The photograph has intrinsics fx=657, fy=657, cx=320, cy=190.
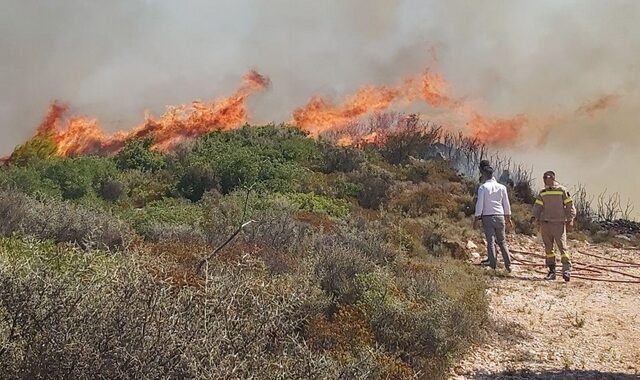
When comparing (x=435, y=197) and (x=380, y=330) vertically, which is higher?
(x=435, y=197)

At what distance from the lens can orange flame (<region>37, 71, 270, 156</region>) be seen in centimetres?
2744

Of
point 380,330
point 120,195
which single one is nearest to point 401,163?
point 120,195

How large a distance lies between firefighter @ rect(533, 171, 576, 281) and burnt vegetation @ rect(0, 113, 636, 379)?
4.72 feet

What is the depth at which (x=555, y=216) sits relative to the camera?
11258 millimetres

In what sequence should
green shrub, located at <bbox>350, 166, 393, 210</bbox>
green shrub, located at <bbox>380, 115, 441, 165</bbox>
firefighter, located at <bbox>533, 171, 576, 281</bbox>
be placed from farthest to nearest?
green shrub, located at <bbox>380, 115, 441, 165</bbox>, green shrub, located at <bbox>350, 166, 393, 210</bbox>, firefighter, located at <bbox>533, 171, 576, 281</bbox>

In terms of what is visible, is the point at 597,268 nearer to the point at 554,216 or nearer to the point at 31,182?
the point at 554,216

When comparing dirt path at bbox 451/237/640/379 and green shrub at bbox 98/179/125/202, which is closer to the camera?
dirt path at bbox 451/237/640/379

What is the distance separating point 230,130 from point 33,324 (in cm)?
2459

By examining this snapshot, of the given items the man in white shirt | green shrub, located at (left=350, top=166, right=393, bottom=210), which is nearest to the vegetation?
the man in white shirt

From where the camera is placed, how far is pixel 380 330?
603cm

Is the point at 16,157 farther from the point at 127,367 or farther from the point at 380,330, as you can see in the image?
the point at 127,367

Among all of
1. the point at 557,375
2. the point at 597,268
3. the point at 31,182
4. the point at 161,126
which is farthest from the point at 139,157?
the point at 557,375

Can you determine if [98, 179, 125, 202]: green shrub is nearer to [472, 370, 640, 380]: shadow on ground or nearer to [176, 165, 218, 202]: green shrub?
[176, 165, 218, 202]: green shrub

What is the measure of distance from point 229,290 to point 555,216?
28.2 feet
